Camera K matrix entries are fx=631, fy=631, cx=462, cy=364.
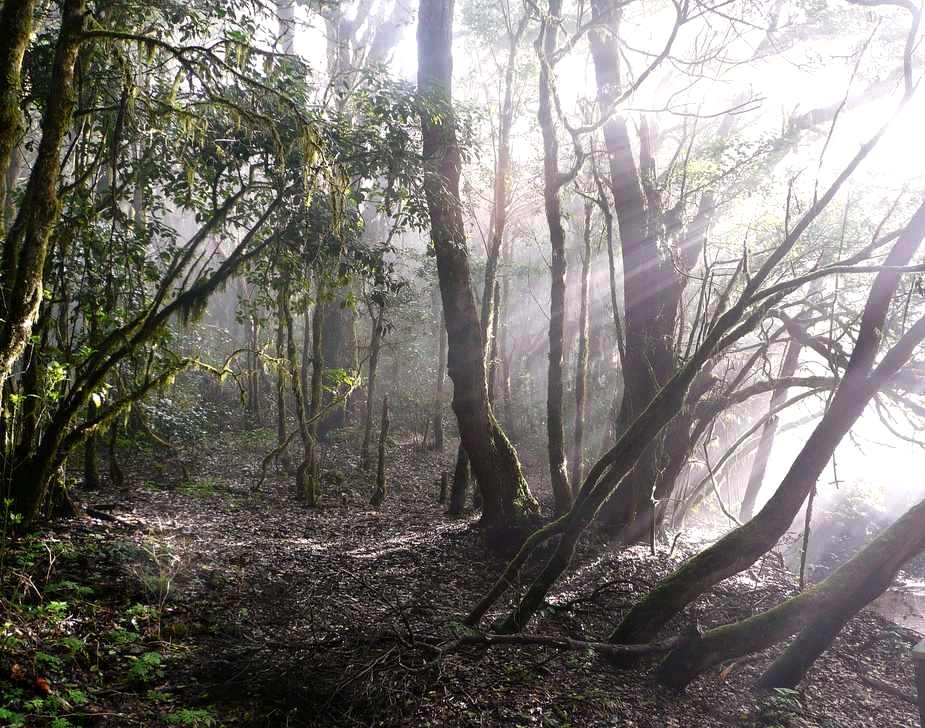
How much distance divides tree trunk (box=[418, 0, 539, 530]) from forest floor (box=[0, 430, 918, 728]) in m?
0.78

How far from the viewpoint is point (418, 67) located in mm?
8789

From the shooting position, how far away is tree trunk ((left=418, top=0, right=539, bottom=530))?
8445mm

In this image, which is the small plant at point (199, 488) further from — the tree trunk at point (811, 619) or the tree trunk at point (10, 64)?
the tree trunk at point (811, 619)

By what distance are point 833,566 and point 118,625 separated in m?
14.1

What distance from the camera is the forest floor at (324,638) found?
13.4 feet

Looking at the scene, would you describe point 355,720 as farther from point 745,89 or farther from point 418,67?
point 745,89

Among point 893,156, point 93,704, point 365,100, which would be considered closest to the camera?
point 93,704

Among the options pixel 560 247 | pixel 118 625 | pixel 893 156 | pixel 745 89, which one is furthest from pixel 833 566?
pixel 118 625

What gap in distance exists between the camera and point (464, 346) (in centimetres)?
853

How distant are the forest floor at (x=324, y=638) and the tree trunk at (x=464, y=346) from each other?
0.78m

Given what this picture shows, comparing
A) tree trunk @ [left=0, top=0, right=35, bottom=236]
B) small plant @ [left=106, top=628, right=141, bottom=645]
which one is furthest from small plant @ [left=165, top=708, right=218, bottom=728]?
tree trunk @ [left=0, top=0, right=35, bottom=236]

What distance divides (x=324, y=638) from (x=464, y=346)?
14.3 ft

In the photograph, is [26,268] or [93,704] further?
[26,268]

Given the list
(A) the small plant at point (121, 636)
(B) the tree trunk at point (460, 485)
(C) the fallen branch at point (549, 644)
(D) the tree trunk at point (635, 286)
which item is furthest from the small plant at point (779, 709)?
(B) the tree trunk at point (460, 485)
